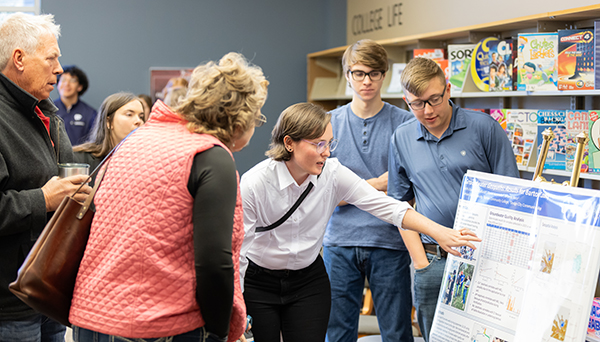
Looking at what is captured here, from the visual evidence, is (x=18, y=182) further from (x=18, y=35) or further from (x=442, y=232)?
(x=442, y=232)

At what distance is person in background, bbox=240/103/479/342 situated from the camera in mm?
1999

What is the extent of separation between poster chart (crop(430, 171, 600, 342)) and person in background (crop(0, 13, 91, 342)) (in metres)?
1.35

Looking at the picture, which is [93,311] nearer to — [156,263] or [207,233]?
[156,263]

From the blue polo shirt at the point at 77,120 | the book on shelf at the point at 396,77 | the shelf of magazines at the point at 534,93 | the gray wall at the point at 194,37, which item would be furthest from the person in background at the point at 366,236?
the blue polo shirt at the point at 77,120

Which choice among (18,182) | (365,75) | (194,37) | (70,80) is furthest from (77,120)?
(18,182)

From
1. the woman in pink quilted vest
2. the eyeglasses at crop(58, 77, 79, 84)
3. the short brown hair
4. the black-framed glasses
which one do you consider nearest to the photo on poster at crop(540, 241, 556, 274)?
the black-framed glasses

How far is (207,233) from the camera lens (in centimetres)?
120

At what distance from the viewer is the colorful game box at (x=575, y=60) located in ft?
8.71

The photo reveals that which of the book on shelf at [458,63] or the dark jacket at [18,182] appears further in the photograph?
the book on shelf at [458,63]

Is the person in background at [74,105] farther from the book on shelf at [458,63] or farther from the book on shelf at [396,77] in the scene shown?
the book on shelf at [458,63]

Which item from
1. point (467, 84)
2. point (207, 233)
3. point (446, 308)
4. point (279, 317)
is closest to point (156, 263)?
point (207, 233)

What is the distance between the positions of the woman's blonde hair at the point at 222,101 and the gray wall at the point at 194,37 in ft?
13.8

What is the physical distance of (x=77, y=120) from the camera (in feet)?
16.8

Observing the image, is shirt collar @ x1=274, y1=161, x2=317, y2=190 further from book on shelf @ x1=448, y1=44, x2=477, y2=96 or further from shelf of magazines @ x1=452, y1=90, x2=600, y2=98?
book on shelf @ x1=448, y1=44, x2=477, y2=96
